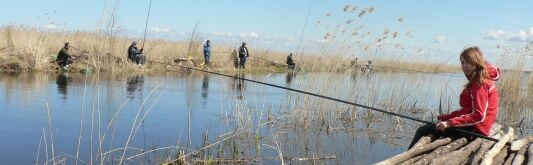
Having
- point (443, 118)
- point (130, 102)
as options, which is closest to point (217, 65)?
point (130, 102)

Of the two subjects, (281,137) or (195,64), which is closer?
(281,137)

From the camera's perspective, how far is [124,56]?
6.52m

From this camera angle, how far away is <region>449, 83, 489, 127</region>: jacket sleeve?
16.8 ft

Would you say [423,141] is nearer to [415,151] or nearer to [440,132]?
[415,151]

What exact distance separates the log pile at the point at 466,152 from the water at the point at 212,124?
109cm

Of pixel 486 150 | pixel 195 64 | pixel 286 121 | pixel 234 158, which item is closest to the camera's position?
pixel 486 150

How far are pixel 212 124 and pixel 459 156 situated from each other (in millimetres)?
5483

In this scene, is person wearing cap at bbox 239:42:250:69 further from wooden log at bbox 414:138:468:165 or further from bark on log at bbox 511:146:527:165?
bark on log at bbox 511:146:527:165

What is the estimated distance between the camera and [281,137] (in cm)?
854

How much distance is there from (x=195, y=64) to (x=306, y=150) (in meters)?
19.0

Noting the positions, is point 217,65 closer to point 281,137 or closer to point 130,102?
point 130,102

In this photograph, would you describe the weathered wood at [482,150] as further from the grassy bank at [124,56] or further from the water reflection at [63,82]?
the water reflection at [63,82]


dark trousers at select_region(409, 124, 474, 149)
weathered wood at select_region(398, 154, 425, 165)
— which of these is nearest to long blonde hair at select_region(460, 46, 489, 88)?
dark trousers at select_region(409, 124, 474, 149)

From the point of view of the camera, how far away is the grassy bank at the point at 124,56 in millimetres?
9672
